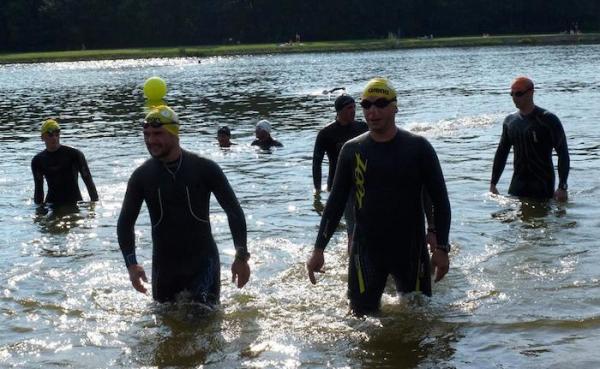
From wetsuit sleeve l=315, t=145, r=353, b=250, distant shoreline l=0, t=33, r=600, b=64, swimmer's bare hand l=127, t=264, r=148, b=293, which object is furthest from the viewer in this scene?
distant shoreline l=0, t=33, r=600, b=64

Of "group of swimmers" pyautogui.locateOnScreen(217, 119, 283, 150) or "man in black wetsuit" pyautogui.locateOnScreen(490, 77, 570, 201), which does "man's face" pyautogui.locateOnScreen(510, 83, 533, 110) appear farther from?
"group of swimmers" pyautogui.locateOnScreen(217, 119, 283, 150)

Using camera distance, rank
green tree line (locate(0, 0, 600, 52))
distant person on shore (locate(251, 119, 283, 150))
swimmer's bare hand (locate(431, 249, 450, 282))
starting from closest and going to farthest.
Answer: swimmer's bare hand (locate(431, 249, 450, 282))
distant person on shore (locate(251, 119, 283, 150))
green tree line (locate(0, 0, 600, 52))

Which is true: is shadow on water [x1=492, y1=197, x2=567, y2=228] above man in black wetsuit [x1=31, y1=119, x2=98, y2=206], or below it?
below

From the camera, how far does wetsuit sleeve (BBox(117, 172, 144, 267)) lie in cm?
792

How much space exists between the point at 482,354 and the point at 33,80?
5406 centimetres

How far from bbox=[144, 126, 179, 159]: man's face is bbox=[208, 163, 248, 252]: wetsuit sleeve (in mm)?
423

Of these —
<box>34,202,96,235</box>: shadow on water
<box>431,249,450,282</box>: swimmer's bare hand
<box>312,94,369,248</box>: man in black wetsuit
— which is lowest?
<box>34,202,96,235</box>: shadow on water

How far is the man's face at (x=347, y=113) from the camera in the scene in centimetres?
1095

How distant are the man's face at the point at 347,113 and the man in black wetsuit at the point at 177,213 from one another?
3401mm

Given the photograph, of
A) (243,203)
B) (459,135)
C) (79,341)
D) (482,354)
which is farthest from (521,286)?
(459,135)

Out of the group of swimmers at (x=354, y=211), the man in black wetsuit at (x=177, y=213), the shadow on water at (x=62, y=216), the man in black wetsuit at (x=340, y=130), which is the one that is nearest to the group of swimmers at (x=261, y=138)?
the shadow on water at (x=62, y=216)

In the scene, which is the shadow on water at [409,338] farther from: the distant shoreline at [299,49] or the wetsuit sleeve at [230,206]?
the distant shoreline at [299,49]

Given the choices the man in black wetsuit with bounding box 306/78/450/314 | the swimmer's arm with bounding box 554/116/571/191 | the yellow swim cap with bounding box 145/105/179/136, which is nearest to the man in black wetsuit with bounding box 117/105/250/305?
the yellow swim cap with bounding box 145/105/179/136

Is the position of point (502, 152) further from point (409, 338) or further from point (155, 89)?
point (409, 338)
